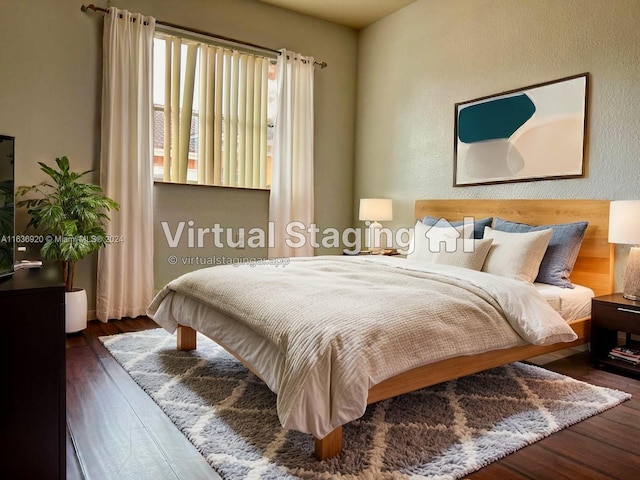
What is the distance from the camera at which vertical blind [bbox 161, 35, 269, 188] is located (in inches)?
161

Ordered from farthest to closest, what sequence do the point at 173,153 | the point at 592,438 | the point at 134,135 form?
1. the point at 173,153
2. the point at 134,135
3. the point at 592,438

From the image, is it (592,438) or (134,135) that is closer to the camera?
(592,438)

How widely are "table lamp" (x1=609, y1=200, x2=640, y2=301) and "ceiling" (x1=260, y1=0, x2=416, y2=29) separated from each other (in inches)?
118

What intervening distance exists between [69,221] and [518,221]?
3403 mm

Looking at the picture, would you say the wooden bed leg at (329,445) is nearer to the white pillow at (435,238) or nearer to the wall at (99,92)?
the white pillow at (435,238)

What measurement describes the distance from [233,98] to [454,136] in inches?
84.6

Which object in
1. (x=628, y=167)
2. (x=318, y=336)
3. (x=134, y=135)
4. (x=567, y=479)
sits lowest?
(x=567, y=479)

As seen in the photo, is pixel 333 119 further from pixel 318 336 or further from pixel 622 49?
pixel 318 336

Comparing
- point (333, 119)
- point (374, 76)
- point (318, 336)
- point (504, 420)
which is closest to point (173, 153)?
point (333, 119)

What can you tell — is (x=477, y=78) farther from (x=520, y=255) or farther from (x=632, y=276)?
(x=632, y=276)

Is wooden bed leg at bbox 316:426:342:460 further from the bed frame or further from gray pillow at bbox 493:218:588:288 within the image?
gray pillow at bbox 493:218:588:288

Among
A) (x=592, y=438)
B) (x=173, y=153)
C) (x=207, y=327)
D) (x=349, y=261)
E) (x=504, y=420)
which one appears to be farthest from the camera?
(x=173, y=153)

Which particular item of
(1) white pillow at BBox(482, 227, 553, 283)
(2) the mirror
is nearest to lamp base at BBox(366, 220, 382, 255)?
(1) white pillow at BBox(482, 227, 553, 283)

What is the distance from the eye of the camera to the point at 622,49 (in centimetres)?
298
